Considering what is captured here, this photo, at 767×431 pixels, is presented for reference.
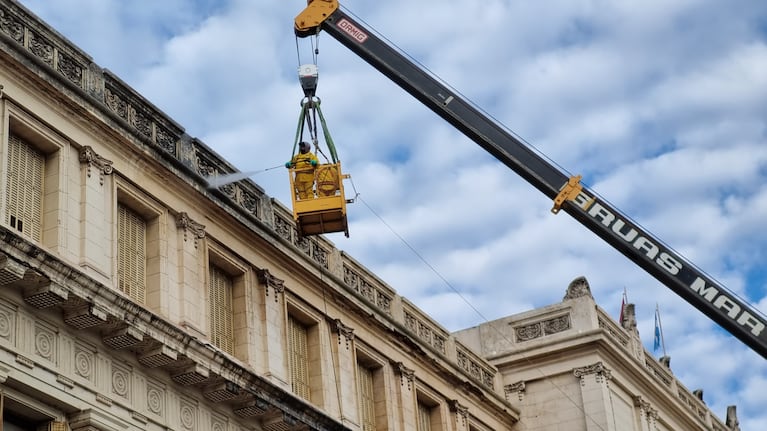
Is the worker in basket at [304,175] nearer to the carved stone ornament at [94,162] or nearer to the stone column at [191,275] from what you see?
the stone column at [191,275]

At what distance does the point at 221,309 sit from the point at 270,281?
1843 millimetres

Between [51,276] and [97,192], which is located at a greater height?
[97,192]

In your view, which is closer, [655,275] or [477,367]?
[655,275]

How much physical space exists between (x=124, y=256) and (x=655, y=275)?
1169cm

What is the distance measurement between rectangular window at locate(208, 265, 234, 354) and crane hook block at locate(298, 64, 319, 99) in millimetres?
4587

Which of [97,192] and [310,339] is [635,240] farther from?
[97,192]

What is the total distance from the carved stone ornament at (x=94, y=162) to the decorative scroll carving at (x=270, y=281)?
564 centimetres

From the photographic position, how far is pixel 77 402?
28453mm

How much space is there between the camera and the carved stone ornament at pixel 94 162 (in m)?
31.0

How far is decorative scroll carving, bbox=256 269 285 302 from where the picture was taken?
35969 mm

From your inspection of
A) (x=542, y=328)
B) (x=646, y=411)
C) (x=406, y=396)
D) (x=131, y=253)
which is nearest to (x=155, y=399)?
(x=131, y=253)

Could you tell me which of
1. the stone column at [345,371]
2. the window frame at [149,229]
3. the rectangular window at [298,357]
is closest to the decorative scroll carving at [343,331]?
the stone column at [345,371]

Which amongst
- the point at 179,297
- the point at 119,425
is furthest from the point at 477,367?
the point at 119,425

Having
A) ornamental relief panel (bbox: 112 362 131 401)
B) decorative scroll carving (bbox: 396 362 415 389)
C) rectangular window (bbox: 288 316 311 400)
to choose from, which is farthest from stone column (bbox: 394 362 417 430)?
ornamental relief panel (bbox: 112 362 131 401)
